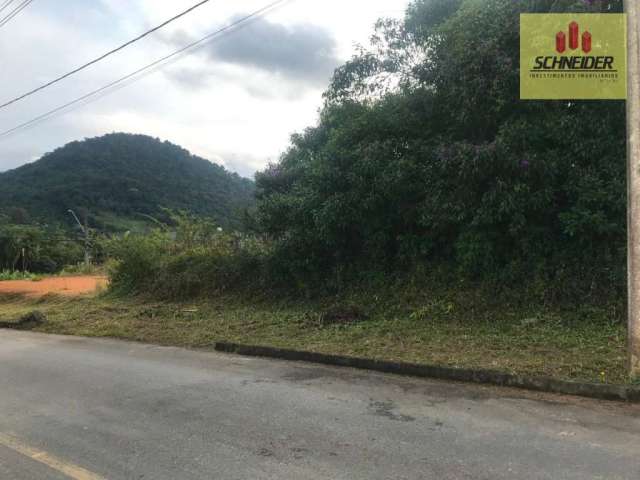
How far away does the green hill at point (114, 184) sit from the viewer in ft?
202

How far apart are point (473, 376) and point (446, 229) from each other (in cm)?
453

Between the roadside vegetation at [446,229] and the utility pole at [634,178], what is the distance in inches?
20.1

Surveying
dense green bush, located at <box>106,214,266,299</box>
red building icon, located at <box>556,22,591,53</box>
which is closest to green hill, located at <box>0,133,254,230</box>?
dense green bush, located at <box>106,214,266,299</box>

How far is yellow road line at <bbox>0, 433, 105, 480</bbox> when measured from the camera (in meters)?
3.71

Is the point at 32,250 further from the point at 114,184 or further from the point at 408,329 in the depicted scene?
the point at 408,329

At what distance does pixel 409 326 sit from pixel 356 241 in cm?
321

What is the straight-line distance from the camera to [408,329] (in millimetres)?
8578

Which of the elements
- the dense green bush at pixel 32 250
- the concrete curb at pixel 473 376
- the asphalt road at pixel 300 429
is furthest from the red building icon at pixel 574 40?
the dense green bush at pixel 32 250

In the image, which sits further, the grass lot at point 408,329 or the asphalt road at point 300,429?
the grass lot at point 408,329

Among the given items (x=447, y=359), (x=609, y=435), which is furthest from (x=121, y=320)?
(x=609, y=435)

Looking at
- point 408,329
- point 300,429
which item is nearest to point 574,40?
point 408,329

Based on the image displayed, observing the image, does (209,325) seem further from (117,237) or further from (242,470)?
(117,237)

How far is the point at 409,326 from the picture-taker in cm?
876

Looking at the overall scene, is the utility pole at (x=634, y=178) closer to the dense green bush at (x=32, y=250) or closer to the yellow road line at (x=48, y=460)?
the yellow road line at (x=48, y=460)
